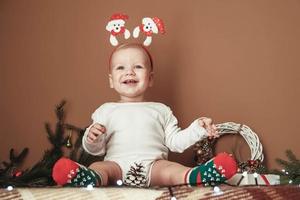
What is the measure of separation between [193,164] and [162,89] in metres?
0.30

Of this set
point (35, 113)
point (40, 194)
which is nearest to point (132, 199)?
point (40, 194)

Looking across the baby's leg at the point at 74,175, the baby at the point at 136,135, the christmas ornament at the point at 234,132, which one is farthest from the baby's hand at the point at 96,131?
the christmas ornament at the point at 234,132

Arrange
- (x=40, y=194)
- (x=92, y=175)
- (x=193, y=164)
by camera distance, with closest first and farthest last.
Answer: (x=40, y=194) → (x=92, y=175) → (x=193, y=164)

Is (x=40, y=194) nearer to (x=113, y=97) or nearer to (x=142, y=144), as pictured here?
(x=142, y=144)

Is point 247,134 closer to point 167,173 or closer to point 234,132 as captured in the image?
point 234,132

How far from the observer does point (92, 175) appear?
3.04 ft

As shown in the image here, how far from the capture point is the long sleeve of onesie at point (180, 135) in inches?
42.2

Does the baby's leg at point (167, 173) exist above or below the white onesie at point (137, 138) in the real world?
below

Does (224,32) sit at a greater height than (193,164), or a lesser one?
greater

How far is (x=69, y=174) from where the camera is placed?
87cm

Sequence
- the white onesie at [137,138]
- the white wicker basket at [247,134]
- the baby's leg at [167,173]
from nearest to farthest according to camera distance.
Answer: the baby's leg at [167,173] < the white onesie at [137,138] < the white wicker basket at [247,134]

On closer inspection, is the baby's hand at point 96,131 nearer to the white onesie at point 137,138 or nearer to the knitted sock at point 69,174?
the white onesie at point 137,138

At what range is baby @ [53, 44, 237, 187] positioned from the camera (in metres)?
1.05

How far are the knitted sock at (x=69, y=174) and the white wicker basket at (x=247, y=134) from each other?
66cm
